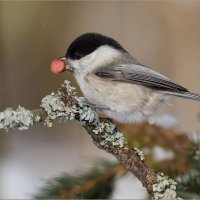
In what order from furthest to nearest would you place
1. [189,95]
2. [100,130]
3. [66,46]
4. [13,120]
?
[66,46], [189,95], [100,130], [13,120]

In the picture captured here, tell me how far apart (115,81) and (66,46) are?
203 cm

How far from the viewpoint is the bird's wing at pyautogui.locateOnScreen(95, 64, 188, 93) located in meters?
1.35

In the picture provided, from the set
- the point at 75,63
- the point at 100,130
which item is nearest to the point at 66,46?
the point at 75,63

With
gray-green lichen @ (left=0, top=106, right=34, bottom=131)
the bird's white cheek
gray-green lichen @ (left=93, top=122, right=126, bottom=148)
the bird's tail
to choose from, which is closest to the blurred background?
the bird's white cheek

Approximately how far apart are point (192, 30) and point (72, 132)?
1002 mm

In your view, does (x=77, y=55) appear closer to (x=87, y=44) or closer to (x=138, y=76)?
(x=87, y=44)

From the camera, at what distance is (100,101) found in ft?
4.53

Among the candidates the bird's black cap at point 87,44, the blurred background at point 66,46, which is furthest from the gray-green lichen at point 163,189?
the blurred background at point 66,46

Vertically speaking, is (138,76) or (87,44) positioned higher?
(87,44)

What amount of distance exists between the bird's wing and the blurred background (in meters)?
1.52

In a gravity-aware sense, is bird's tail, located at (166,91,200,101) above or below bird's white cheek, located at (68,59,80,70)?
below

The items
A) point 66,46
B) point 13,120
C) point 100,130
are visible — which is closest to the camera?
point 13,120

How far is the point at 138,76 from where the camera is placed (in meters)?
1.42

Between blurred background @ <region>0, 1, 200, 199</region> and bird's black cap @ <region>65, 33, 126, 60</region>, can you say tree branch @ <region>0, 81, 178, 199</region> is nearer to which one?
bird's black cap @ <region>65, 33, 126, 60</region>
